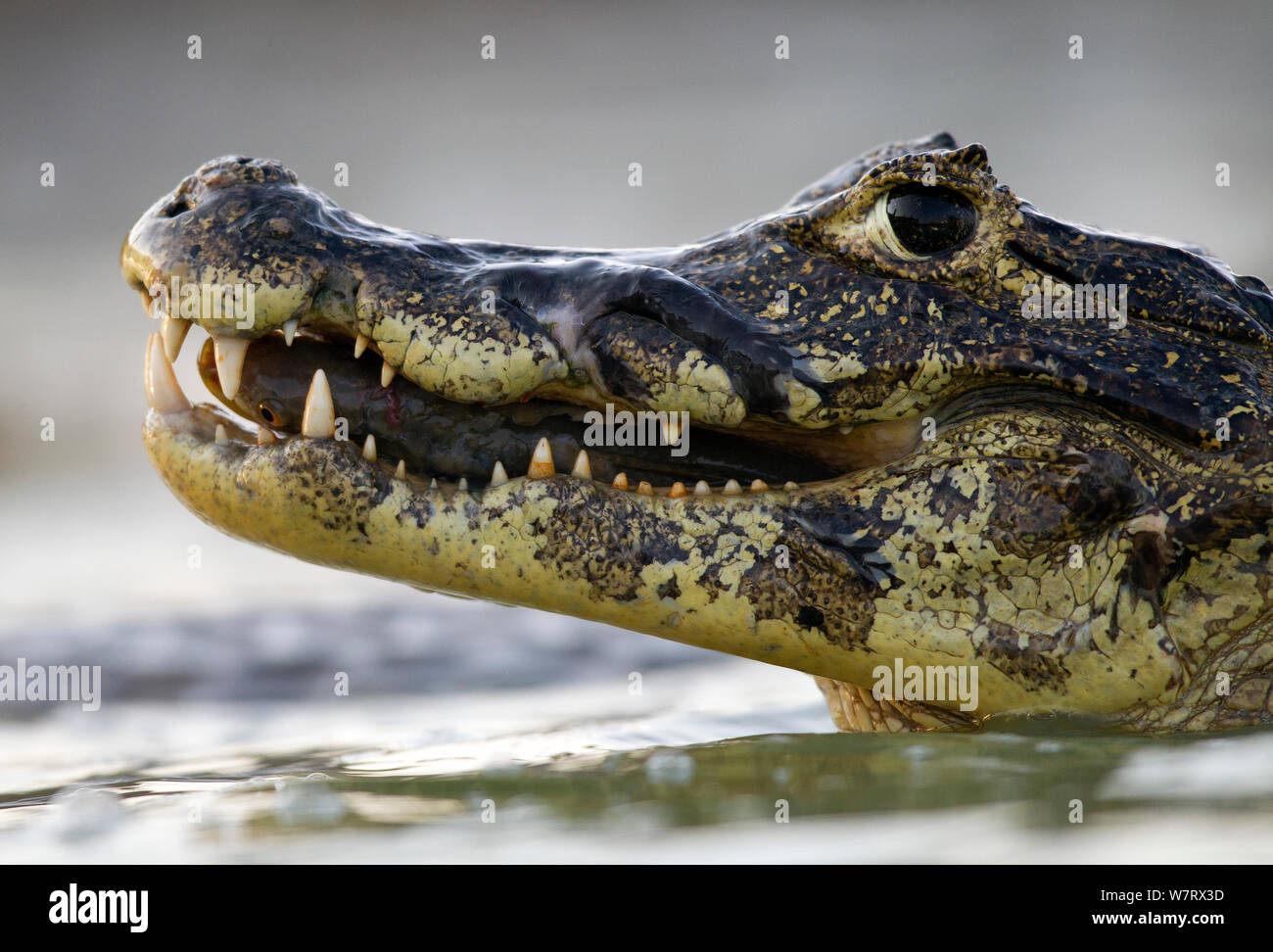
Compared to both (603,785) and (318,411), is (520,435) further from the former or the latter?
(603,785)

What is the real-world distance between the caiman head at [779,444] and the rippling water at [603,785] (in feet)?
0.81

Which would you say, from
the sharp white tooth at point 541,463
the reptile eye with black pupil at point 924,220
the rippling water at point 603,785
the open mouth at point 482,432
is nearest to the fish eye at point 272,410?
the open mouth at point 482,432

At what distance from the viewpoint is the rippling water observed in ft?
7.16

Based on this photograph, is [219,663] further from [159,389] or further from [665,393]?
[665,393]

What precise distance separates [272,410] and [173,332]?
27cm

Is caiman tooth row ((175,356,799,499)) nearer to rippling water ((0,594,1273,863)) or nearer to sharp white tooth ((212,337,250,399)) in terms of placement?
sharp white tooth ((212,337,250,399))

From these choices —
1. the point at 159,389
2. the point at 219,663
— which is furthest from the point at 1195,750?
the point at 219,663

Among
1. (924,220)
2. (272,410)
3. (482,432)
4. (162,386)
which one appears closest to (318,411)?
(272,410)

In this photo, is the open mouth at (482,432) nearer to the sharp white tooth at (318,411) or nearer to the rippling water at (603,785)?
the sharp white tooth at (318,411)

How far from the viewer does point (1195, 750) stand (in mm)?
2639

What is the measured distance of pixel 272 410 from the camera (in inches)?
109

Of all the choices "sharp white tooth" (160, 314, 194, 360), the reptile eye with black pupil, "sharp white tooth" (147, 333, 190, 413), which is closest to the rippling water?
"sharp white tooth" (147, 333, 190, 413)

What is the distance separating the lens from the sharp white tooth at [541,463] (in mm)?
2693
